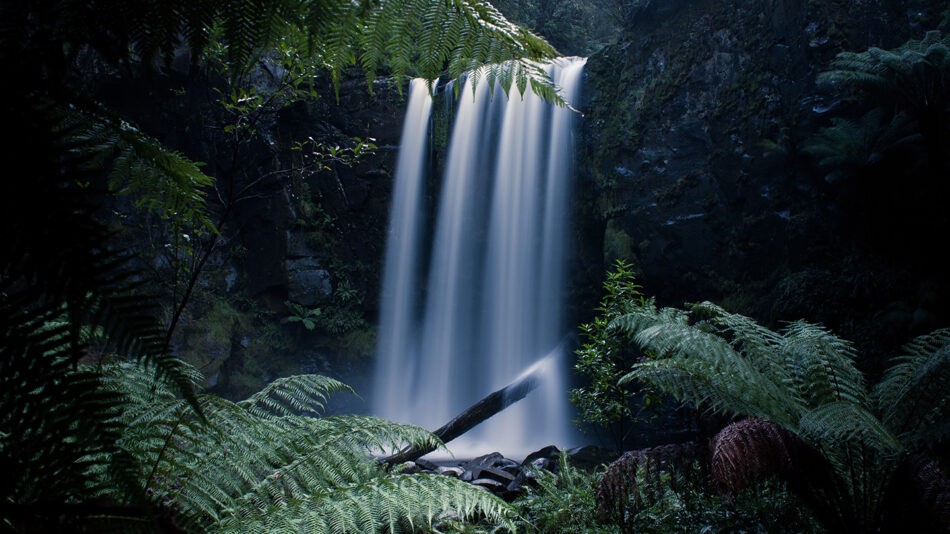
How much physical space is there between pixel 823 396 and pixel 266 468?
2.65 m

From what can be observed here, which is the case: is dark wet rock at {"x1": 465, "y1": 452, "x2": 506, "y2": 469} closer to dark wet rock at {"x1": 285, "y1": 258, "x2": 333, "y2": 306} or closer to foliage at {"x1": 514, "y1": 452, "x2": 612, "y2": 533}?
foliage at {"x1": 514, "y1": 452, "x2": 612, "y2": 533}

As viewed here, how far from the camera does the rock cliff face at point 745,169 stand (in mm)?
4617

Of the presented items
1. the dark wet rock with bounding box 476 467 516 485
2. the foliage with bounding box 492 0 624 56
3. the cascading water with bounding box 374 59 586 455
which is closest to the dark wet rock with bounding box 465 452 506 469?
the dark wet rock with bounding box 476 467 516 485

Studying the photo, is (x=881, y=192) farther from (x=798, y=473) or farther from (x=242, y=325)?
(x=242, y=325)

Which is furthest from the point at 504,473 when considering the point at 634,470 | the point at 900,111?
the point at 900,111

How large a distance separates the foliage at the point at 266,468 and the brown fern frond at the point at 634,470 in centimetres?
45

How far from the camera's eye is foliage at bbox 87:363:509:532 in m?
1.37

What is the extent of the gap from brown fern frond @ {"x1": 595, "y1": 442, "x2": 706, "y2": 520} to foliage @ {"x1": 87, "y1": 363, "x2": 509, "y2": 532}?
45 cm

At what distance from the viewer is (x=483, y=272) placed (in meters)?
8.39

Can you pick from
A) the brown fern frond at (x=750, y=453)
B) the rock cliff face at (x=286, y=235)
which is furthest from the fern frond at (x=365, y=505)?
the rock cliff face at (x=286, y=235)

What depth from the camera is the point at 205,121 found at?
7.73 meters

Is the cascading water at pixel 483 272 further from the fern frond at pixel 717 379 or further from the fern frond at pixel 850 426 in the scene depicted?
the fern frond at pixel 850 426

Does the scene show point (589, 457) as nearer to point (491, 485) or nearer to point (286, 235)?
point (491, 485)

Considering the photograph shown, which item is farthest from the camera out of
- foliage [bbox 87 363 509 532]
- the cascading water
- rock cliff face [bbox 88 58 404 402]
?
rock cliff face [bbox 88 58 404 402]
